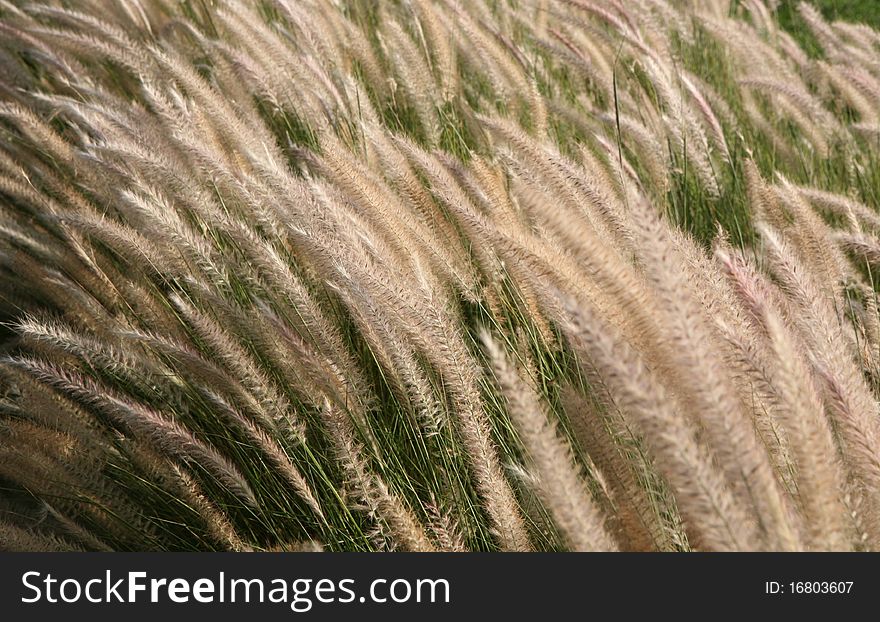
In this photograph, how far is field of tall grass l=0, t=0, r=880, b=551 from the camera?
1.12 m

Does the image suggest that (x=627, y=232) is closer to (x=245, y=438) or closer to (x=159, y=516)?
(x=245, y=438)

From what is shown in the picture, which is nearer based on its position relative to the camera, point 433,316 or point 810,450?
point 810,450

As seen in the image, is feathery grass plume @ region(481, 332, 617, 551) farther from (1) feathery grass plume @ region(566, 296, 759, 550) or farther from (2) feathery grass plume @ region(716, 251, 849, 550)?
(2) feathery grass plume @ region(716, 251, 849, 550)

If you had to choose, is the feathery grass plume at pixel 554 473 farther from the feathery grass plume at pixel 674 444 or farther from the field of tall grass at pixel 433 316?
the feathery grass plume at pixel 674 444

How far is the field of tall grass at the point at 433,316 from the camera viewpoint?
112cm

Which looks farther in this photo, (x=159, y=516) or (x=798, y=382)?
(x=159, y=516)

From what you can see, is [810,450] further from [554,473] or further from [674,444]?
[554,473]

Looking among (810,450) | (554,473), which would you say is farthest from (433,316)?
(810,450)

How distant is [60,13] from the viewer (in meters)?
3.12

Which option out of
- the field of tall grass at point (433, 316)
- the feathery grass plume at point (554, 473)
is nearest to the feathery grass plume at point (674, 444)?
the field of tall grass at point (433, 316)

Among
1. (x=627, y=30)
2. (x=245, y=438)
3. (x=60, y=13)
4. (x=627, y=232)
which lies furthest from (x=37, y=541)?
(x=627, y=30)

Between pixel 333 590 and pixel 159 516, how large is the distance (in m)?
0.81

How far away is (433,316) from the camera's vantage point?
1621 millimetres

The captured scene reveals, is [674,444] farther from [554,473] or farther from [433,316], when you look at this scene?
[433,316]
